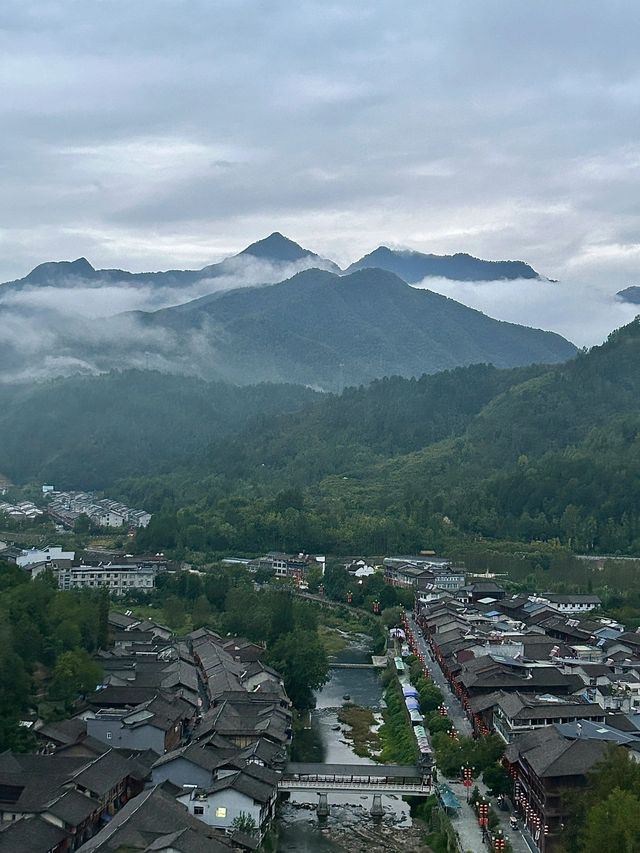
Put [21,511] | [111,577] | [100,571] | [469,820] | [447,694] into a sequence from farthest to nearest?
1. [21,511]
2. [100,571]
3. [111,577]
4. [447,694]
5. [469,820]

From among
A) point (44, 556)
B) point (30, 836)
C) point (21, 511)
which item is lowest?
point (21, 511)

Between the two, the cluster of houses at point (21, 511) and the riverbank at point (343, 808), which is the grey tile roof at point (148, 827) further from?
the cluster of houses at point (21, 511)

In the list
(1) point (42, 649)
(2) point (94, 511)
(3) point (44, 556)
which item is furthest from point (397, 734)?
(2) point (94, 511)

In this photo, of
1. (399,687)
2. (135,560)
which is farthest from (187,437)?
(399,687)

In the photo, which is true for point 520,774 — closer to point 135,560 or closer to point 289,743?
point 289,743

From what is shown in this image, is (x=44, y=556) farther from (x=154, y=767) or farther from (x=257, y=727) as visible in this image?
(x=154, y=767)

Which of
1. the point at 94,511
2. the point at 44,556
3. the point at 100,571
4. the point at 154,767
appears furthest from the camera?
the point at 94,511

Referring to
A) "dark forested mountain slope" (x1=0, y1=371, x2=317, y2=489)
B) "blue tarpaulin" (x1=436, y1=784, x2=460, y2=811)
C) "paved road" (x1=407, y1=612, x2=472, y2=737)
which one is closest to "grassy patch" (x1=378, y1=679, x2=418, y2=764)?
"paved road" (x1=407, y1=612, x2=472, y2=737)
